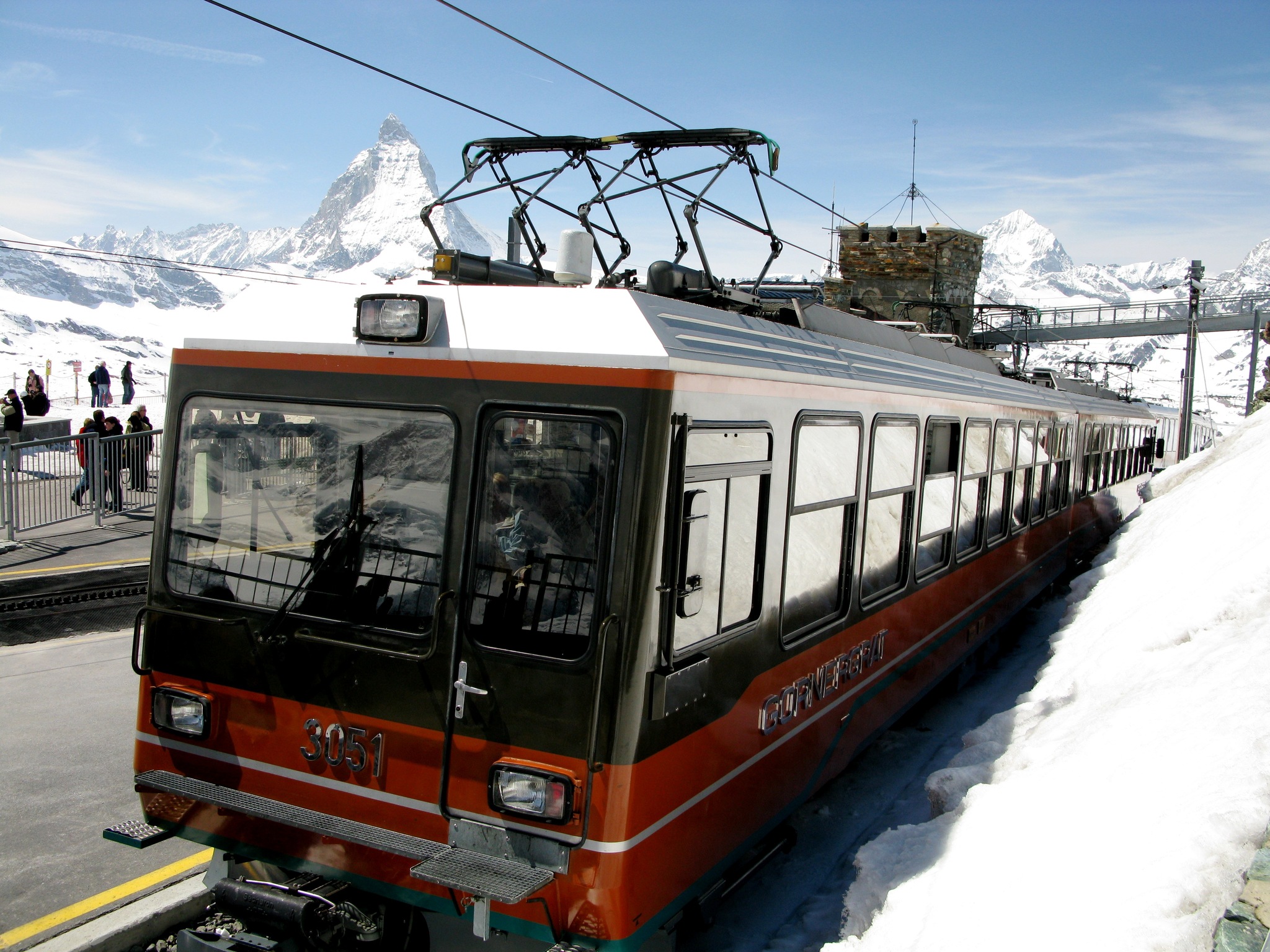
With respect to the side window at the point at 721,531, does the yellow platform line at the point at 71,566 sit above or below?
below

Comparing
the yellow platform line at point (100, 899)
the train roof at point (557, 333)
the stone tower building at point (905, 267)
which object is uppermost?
the stone tower building at point (905, 267)

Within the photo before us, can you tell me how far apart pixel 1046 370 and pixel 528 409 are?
11098 millimetres

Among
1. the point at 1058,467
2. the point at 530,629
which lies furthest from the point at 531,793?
the point at 1058,467

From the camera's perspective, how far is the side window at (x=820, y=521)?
4539mm

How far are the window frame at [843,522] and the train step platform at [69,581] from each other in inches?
277

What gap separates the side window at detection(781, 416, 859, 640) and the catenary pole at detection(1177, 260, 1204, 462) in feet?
71.8

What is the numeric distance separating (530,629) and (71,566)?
992 cm

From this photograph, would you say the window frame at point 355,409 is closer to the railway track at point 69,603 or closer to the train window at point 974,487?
the train window at point 974,487

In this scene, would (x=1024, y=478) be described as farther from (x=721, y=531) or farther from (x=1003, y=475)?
(x=721, y=531)

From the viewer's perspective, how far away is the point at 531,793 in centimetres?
340

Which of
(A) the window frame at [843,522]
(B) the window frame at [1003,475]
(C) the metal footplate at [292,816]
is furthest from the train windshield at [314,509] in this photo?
(B) the window frame at [1003,475]

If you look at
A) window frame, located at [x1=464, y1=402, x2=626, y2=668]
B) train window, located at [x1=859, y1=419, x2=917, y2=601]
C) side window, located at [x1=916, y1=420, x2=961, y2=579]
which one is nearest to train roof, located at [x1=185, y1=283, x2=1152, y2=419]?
window frame, located at [x1=464, y1=402, x2=626, y2=668]

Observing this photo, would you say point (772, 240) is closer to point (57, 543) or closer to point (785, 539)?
point (785, 539)

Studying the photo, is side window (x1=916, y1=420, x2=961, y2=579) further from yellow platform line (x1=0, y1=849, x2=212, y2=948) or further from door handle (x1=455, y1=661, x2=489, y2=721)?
yellow platform line (x1=0, y1=849, x2=212, y2=948)
